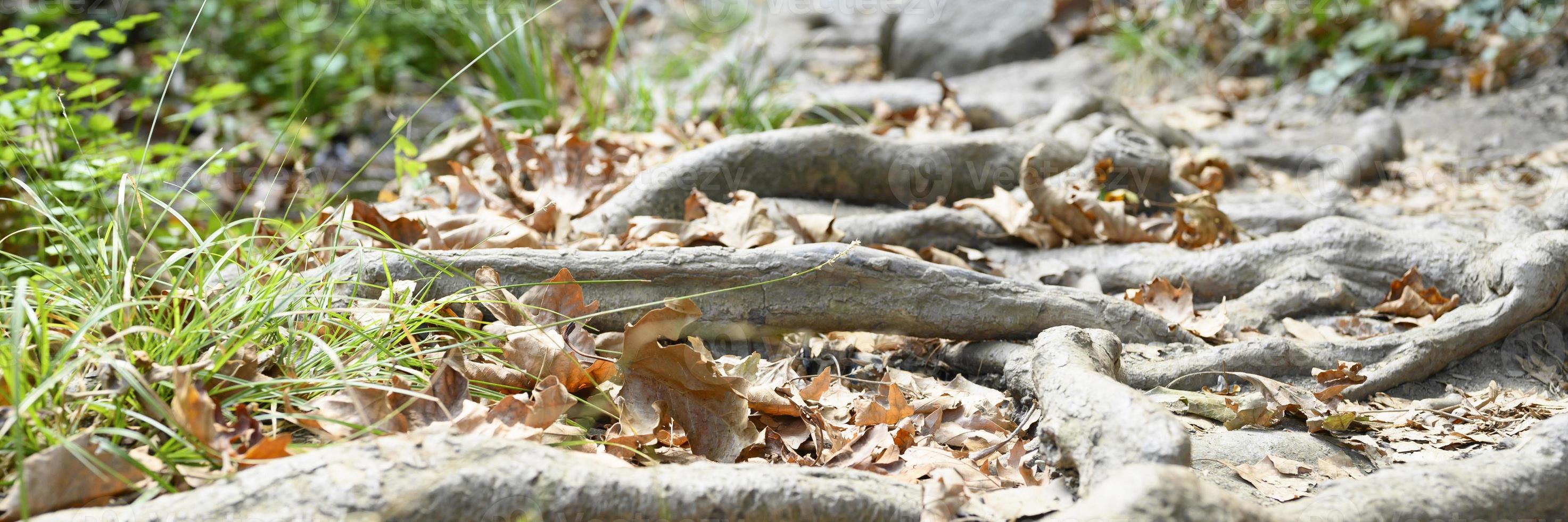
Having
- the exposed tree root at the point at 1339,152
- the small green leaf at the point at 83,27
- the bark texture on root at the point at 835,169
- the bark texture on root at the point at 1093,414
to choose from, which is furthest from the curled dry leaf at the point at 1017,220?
the small green leaf at the point at 83,27

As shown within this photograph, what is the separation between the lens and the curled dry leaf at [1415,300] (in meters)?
2.60

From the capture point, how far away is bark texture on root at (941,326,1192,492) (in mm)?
1428

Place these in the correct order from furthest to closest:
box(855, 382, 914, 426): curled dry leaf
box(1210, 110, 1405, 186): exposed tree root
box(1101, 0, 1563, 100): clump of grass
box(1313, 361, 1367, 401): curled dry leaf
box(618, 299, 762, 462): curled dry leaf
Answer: box(1101, 0, 1563, 100): clump of grass < box(1210, 110, 1405, 186): exposed tree root < box(1313, 361, 1367, 401): curled dry leaf < box(855, 382, 914, 426): curled dry leaf < box(618, 299, 762, 462): curled dry leaf

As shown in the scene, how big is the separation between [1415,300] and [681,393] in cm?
216

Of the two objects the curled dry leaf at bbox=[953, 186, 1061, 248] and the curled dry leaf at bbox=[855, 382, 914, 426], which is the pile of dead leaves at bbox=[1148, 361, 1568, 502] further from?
the curled dry leaf at bbox=[953, 186, 1061, 248]

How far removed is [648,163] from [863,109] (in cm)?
165

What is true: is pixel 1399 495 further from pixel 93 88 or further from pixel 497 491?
pixel 93 88

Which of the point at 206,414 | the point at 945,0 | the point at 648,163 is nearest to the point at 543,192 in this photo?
the point at 648,163

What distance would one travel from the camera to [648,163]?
140 inches

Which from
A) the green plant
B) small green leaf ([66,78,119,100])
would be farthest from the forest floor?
small green leaf ([66,78,119,100])

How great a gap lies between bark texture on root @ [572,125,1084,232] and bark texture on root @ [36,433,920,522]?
157 centimetres

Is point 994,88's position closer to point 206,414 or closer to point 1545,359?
point 1545,359

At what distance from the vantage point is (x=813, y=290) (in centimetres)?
228

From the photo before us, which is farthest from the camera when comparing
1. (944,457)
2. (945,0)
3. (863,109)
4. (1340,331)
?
(945,0)
